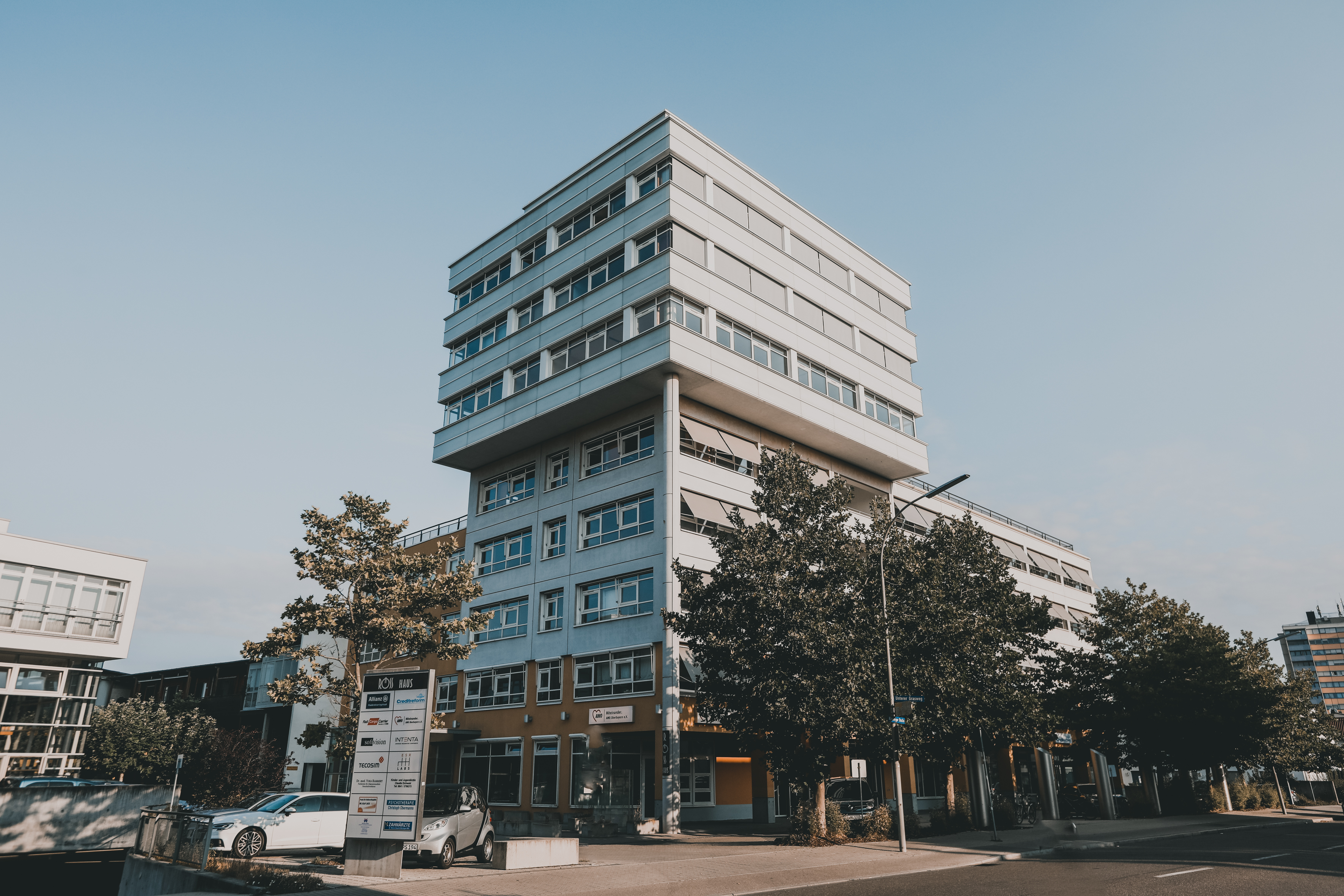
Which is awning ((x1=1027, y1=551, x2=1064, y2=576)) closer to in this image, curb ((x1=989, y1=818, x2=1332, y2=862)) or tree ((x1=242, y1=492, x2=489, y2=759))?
curb ((x1=989, y1=818, x2=1332, y2=862))

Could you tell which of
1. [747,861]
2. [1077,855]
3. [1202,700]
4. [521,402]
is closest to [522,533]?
[521,402]

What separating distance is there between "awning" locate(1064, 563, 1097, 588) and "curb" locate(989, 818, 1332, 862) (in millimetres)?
33292

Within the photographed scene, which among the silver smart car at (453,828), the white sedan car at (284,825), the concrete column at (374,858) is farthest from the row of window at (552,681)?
the concrete column at (374,858)

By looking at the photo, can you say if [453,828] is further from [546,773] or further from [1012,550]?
[1012,550]

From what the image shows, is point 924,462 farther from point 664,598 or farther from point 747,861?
point 747,861

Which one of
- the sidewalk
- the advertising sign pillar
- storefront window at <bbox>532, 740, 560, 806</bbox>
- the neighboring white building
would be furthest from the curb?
the neighboring white building

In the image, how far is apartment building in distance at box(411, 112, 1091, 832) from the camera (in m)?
35.6

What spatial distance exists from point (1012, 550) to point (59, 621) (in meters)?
Result: 60.4

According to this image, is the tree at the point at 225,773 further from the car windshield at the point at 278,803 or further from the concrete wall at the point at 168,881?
the concrete wall at the point at 168,881

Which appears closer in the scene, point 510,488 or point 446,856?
point 446,856

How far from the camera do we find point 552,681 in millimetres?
38375

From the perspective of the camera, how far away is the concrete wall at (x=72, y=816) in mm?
22234

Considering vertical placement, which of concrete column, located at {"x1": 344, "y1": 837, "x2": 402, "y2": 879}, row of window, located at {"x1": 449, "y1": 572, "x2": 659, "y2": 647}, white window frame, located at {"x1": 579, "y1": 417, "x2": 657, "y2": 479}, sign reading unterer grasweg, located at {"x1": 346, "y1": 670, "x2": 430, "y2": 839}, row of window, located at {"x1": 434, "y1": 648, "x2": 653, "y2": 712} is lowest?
concrete column, located at {"x1": 344, "y1": 837, "x2": 402, "y2": 879}

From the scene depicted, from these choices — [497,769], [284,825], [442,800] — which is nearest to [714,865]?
[442,800]
